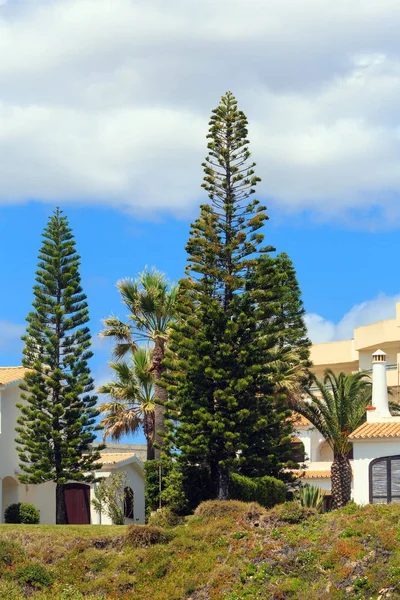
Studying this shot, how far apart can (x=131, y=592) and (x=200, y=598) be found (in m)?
1.86

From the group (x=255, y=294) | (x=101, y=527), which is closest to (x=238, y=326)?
(x=255, y=294)

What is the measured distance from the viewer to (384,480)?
34.2 metres

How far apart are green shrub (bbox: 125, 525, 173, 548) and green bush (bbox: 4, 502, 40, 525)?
26.5 feet

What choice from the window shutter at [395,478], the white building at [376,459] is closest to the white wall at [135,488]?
the white building at [376,459]

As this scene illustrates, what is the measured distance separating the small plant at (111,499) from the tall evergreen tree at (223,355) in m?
2.59

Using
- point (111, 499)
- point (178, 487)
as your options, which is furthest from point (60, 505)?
point (178, 487)

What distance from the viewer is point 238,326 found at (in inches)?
1417

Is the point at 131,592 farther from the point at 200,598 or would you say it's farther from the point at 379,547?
the point at 379,547

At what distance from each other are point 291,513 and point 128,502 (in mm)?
12160

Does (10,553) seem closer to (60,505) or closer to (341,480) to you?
(60,505)

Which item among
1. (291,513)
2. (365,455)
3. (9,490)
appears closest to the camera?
(291,513)

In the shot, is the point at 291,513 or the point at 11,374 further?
the point at 11,374

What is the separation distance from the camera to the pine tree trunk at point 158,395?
38.2 meters

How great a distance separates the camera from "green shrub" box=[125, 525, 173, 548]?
2944 cm
